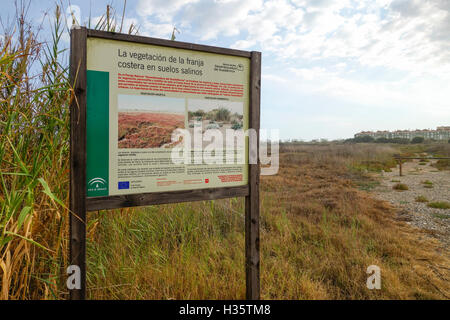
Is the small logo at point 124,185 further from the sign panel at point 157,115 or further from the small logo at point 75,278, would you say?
the small logo at point 75,278

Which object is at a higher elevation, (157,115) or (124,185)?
(157,115)

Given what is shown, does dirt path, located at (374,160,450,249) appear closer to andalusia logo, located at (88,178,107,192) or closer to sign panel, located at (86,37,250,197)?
sign panel, located at (86,37,250,197)

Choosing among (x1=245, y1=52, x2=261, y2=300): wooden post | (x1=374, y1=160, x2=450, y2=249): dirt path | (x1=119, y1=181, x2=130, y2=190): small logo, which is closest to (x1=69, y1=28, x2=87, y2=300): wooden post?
(x1=119, y1=181, x2=130, y2=190): small logo

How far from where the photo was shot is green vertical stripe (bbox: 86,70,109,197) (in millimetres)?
2211

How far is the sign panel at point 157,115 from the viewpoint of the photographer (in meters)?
2.24

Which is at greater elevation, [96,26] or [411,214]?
[96,26]

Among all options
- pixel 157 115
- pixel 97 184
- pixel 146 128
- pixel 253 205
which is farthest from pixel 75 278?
pixel 253 205

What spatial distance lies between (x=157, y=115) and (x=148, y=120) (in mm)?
92

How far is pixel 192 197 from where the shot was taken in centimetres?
259

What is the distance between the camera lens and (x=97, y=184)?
224cm

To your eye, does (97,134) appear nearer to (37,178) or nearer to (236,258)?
(37,178)

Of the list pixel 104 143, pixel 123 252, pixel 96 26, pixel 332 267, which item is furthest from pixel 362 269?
pixel 96 26
